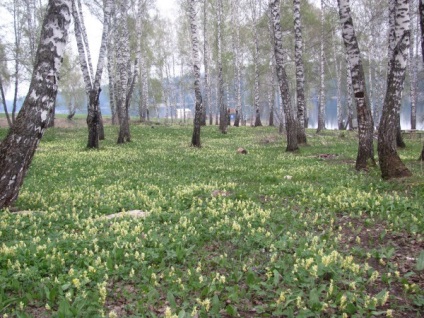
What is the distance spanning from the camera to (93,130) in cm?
2091

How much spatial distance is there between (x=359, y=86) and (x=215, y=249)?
934 centimetres

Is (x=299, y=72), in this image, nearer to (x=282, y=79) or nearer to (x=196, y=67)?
(x=282, y=79)

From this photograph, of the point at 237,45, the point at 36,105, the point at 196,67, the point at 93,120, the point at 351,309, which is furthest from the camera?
the point at 237,45

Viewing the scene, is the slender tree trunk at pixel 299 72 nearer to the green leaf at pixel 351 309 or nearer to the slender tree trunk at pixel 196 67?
the slender tree trunk at pixel 196 67

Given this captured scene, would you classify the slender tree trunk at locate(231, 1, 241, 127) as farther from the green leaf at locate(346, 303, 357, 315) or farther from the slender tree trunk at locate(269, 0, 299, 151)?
the green leaf at locate(346, 303, 357, 315)

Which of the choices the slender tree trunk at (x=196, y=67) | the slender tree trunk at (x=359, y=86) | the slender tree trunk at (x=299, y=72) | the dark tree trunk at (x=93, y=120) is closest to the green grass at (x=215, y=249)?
the slender tree trunk at (x=359, y=86)

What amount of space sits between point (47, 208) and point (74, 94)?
80.0 metres

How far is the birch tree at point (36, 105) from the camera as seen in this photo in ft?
26.3

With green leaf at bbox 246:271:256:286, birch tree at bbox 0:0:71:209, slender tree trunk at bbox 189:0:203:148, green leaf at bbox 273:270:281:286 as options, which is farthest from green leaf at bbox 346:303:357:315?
slender tree trunk at bbox 189:0:203:148

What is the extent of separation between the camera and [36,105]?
815 centimetres

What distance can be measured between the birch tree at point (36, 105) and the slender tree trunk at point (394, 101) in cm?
959

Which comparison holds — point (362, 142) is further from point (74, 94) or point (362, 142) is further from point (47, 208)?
point (74, 94)

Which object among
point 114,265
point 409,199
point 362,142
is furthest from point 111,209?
point 362,142

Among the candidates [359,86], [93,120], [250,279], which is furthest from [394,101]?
[93,120]
